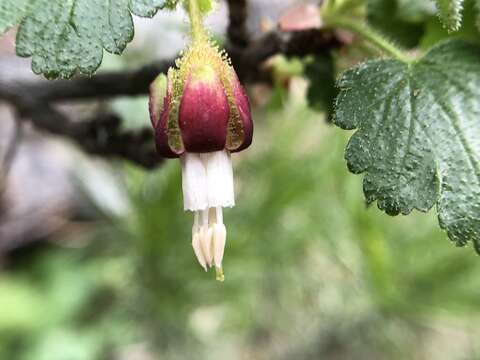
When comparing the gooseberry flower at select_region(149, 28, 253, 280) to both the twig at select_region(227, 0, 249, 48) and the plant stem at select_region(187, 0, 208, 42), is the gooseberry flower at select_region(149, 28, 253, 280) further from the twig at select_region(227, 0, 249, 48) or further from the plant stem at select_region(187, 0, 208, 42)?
the twig at select_region(227, 0, 249, 48)

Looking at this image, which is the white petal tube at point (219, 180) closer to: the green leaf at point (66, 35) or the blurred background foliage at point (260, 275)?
the green leaf at point (66, 35)

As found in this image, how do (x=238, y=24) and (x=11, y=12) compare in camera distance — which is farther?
(x=238, y=24)

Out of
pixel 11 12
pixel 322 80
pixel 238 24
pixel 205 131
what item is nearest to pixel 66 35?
pixel 11 12

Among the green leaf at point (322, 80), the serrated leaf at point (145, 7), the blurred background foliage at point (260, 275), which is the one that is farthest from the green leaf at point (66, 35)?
the blurred background foliage at point (260, 275)

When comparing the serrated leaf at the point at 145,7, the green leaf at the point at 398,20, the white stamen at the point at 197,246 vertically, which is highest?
the green leaf at the point at 398,20

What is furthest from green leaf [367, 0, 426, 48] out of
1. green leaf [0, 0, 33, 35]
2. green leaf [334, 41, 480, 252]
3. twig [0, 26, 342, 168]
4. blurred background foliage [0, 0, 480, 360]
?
blurred background foliage [0, 0, 480, 360]

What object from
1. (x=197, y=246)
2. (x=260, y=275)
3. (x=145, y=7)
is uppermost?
(x=145, y=7)

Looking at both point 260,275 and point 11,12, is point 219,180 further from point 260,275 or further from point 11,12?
point 260,275
